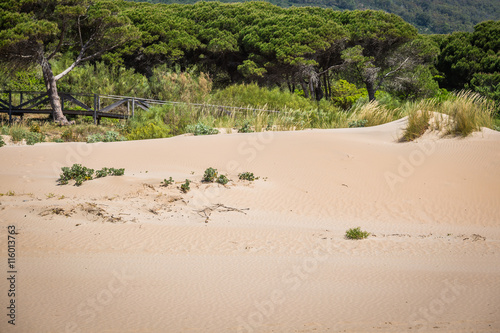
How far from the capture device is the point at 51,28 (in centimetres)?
1781

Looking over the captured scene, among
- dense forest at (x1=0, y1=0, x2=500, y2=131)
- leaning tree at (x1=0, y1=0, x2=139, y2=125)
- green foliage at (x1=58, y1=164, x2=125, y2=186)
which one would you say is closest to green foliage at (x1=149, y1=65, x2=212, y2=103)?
dense forest at (x1=0, y1=0, x2=500, y2=131)

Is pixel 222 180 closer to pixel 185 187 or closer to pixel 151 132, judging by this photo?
pixel 185 187

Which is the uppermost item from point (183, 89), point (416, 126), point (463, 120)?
point (463, 120)

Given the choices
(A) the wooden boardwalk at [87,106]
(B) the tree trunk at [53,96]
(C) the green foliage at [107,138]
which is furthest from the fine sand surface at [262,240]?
(B) the tree trunk at [53,96]

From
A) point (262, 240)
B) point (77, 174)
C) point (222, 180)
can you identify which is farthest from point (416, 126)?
point (77, 174)

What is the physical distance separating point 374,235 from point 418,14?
12684 cm

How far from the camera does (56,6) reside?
63.0ft

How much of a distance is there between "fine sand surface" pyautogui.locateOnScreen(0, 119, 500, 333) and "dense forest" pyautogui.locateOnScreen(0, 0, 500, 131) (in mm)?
12996

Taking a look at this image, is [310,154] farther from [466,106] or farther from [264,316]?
[264,316]

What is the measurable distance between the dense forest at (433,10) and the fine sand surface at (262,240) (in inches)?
3754

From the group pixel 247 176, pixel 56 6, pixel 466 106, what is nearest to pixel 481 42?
pixel 466 106

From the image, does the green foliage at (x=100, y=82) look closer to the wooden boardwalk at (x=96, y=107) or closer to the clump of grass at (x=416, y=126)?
the wooden boardwalk at (x=96, y=107)

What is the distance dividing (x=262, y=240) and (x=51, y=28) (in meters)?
16.9

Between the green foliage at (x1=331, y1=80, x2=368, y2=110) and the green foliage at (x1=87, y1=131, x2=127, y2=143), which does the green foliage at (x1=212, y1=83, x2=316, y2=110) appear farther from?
the green foliage at (x1=87, y1=131, x2=127, y2=143)
